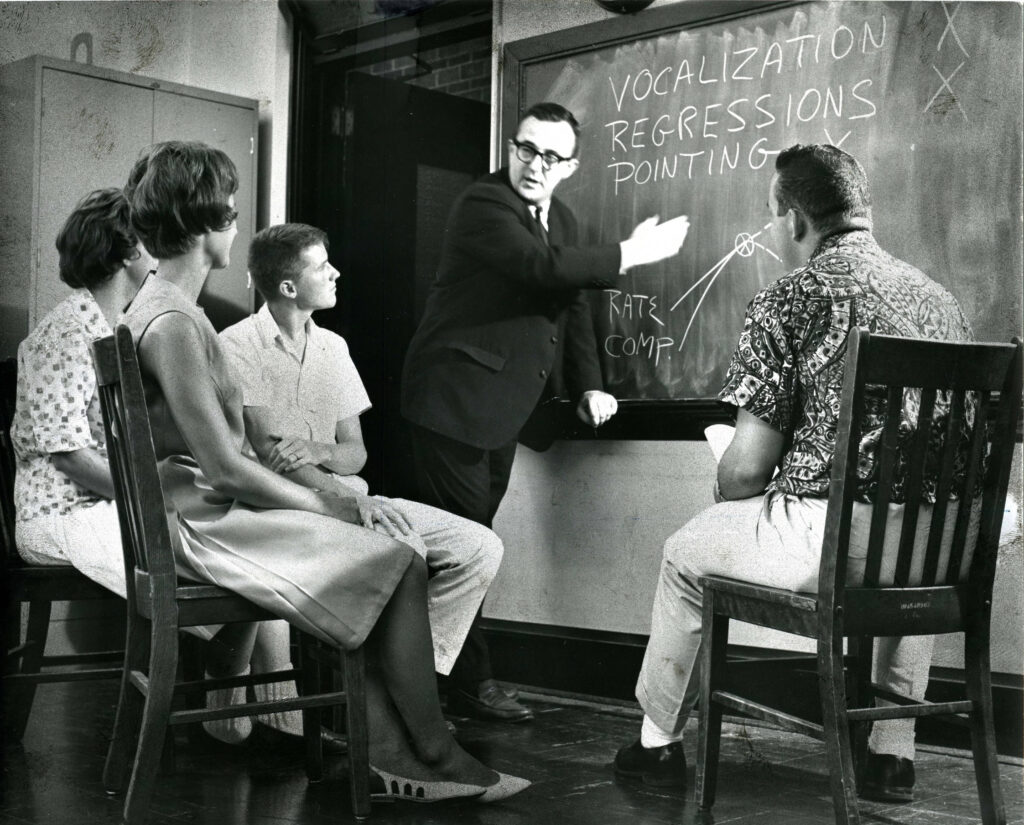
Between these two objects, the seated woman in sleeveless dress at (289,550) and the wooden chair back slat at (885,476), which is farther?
the seated woman in sleeveless dress at (289,550)

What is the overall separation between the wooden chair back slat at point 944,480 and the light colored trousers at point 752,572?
0.03 meters

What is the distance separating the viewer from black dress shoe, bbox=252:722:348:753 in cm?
303

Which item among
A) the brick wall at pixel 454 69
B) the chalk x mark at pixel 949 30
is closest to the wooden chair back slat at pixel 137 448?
the brick wall at pixel 454 69

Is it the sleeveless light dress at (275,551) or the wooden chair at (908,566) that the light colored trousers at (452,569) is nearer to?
the sleeveless light dress at (275,551)

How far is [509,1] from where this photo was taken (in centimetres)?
389

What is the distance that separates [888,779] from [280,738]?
1.48m

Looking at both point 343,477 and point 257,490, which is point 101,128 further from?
point 257,490

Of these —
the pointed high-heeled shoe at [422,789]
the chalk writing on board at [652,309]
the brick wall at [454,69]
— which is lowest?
the pointed high-heeled shoe at [422,789]

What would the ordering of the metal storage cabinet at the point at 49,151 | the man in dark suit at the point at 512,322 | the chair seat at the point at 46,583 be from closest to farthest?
the chair seat at the point at 46,583, the man in dark suit at the point at 512,322, the metal storage cabinet at the point at 49,151

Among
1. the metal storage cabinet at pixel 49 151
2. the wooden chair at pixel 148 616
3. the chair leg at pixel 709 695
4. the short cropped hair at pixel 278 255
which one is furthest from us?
the metal storage cabinet at pixel 49 151

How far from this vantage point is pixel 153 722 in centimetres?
223

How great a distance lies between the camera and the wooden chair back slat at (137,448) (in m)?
2.24

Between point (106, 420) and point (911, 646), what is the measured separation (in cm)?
180

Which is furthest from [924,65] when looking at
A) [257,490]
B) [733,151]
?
[257,490]
